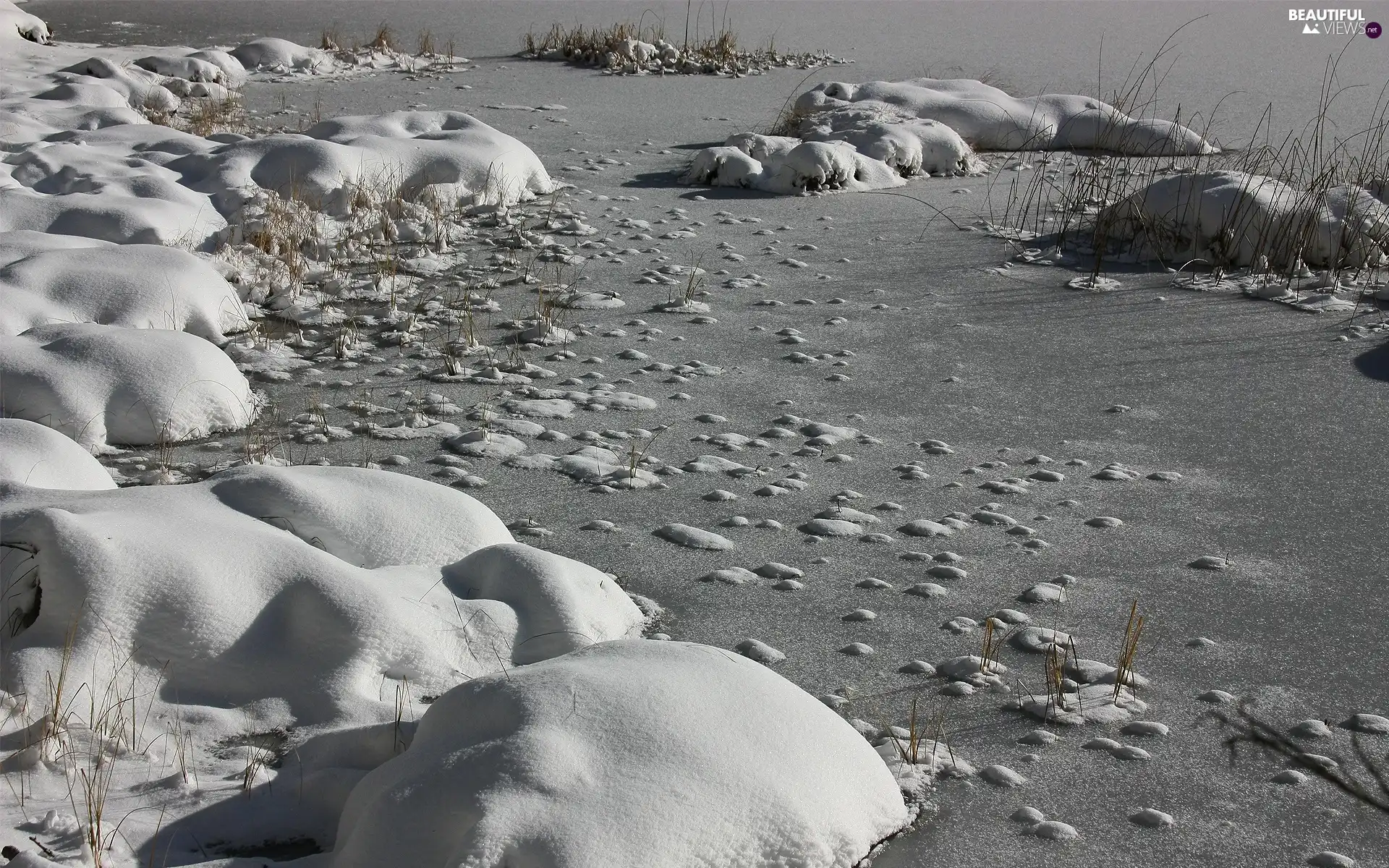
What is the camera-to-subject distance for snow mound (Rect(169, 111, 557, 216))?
570 centimetres

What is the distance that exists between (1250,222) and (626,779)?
476cm

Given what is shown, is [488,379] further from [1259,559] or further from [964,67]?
[964,67]

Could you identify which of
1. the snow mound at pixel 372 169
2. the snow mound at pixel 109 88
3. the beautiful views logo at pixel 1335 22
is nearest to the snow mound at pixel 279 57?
the snow mound at pixel 109 88

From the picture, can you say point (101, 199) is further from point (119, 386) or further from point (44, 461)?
point (44, 461)

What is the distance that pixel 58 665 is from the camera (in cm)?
199

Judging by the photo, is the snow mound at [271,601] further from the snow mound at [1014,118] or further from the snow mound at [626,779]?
the snow mound at [1014,118]

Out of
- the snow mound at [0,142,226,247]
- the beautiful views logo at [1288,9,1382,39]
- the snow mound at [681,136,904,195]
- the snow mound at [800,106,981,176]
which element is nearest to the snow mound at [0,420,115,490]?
the snow mound at [0,142,226,247]

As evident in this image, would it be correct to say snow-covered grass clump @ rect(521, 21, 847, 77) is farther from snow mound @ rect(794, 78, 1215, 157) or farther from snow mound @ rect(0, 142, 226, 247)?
snow mound @ rect(0, 142, 226, 247)

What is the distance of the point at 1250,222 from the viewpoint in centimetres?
534

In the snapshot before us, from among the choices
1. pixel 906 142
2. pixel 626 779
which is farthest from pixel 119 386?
pixel 906 142

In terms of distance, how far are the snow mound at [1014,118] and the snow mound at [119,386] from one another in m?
5.06

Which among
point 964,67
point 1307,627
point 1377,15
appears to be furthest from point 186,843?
point 1377,15

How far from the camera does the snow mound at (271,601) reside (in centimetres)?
204

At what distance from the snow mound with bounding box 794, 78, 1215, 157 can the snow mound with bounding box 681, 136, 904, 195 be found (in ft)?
2.58
